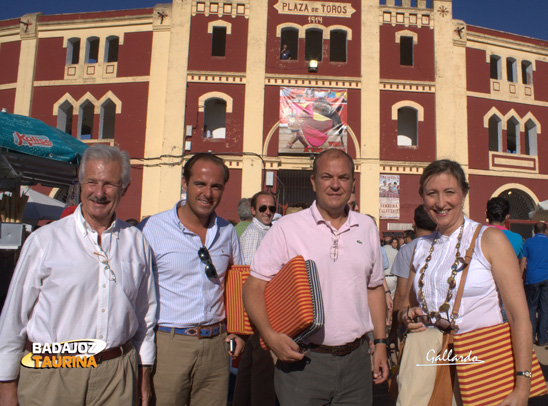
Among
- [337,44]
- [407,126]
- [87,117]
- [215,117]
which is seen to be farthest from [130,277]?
[87,117]

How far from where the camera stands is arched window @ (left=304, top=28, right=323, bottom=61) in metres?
16.1

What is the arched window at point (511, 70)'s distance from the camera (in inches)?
655

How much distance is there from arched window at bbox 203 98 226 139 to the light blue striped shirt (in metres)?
13.4

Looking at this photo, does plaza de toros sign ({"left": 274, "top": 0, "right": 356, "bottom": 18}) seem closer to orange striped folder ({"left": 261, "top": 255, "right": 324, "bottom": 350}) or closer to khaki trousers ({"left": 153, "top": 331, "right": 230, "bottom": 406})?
khaki trousers ({"left": 153, "top": 331, "right": 230, "bottom": 406})

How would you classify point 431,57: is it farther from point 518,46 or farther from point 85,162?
point 85,162

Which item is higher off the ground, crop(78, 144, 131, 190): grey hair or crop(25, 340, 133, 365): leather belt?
crop(78, 144, 131, 190): grey hair

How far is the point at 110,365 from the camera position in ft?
6.79

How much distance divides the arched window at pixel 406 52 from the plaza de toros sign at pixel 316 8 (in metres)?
2.50

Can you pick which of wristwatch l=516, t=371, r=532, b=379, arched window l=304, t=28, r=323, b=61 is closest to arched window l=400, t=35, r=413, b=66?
arched window l=304, t=28, r=323, b=61

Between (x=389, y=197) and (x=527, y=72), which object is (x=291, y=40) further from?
(x=527, y=72)

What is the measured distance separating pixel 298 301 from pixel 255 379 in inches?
84.3

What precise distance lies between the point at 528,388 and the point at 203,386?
75.6 inches

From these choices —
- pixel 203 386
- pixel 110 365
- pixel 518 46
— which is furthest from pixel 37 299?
pixel 518 46

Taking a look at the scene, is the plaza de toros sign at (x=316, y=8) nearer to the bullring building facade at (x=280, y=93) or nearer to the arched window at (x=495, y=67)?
the bullring building facade at (x=280, y=93)
